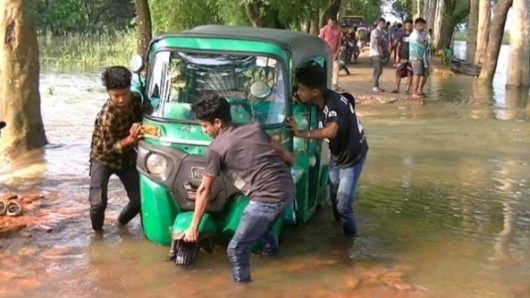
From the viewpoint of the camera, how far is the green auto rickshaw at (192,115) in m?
6.45

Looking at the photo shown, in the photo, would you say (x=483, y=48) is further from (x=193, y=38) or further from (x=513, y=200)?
(x=193, y=38)

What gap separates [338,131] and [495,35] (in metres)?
17.1

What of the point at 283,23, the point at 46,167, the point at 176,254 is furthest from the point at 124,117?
the point at 283,23

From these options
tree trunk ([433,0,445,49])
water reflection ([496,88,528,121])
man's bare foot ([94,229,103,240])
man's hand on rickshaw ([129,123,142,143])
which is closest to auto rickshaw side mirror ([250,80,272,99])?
man's hand on rickshaw ([129,123,142,143])

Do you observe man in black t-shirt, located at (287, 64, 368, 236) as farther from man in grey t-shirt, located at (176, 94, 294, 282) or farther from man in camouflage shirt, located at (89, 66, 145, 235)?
man in camouflage shirt, located at (89, 66, 145, 235)

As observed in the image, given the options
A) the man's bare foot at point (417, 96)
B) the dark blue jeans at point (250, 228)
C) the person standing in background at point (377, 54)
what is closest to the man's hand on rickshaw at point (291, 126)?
the dark blue jeans at point (250, 228)

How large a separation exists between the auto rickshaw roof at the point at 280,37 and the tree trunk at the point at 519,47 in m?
14.3

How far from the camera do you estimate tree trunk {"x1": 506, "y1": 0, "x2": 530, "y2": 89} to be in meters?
21.0

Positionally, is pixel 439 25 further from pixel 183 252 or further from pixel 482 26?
pixel 183 252

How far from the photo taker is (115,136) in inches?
274

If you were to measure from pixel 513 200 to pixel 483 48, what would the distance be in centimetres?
2117

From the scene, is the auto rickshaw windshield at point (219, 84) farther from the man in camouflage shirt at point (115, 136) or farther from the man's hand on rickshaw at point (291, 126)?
the man in camouflage shirt at point (115, 136)

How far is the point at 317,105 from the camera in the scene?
277 inches

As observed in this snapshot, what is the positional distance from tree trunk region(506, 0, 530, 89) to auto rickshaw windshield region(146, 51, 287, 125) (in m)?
15.8
